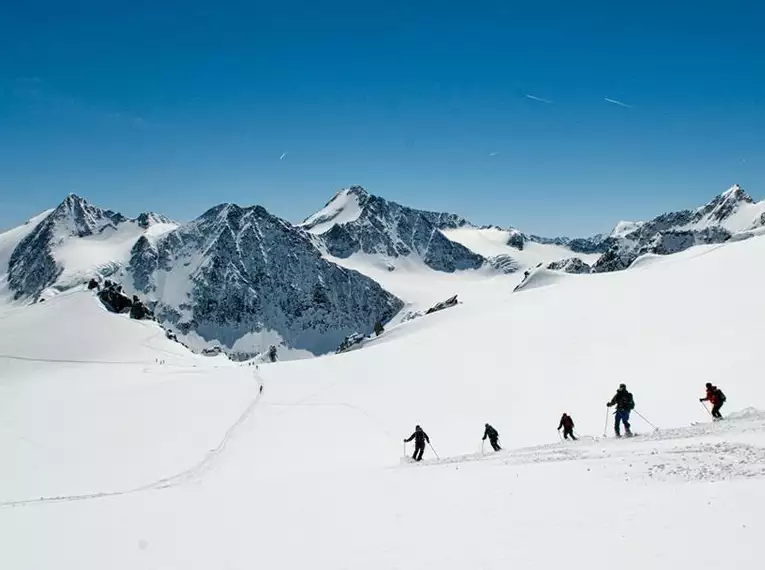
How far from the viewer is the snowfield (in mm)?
11750

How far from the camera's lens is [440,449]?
2773cm

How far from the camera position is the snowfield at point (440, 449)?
38.5ft

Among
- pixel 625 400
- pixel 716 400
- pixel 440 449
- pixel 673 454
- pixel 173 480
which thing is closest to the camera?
pixel 673 454

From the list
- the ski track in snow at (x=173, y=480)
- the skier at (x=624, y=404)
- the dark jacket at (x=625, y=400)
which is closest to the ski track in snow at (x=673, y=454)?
the skier at (x=624, y=404)

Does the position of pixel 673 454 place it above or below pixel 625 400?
below

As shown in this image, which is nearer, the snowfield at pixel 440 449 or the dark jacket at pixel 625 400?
the snowfield at pixel 440 449

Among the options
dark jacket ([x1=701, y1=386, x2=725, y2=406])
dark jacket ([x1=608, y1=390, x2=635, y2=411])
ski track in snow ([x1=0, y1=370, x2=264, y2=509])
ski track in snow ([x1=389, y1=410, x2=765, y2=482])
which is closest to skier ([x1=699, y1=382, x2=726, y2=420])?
dark jacket ([x1=701, y1=386, x2=725, y2=406])

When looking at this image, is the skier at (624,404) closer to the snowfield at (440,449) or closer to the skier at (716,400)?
the snowfield at (440,449)

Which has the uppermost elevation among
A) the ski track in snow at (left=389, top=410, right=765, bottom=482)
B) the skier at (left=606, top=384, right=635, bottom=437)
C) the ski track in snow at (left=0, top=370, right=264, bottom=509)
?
the skier at (left=606, top=384, right=635, bottom=437)

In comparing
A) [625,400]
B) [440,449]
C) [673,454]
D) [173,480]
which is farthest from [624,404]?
[173,480]

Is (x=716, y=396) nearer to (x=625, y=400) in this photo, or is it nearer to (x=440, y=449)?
(x=625, y=400)

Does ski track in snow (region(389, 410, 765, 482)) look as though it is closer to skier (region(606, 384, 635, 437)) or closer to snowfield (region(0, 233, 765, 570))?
snowfield (region(0, 233, 765, 570))

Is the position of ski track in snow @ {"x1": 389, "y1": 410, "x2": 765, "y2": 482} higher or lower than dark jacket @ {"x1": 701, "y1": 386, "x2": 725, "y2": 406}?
lower

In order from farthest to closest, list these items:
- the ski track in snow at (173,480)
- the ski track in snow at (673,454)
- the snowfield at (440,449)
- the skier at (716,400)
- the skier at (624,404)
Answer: the skier at (716,400)
the skier at (624,404)
the ski track in snow at (173,480)
the ski track in snow at (673,454)
the snowfield at (440,449)
